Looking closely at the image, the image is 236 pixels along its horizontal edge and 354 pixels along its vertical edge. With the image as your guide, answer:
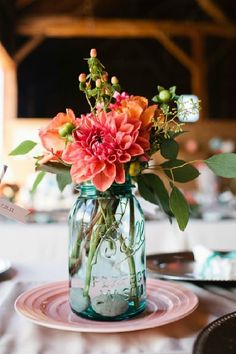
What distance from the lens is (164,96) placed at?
76 cm

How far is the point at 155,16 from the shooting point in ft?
25.8

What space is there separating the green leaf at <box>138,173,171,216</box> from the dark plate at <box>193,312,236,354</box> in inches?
9.4

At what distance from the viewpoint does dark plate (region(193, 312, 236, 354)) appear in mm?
553

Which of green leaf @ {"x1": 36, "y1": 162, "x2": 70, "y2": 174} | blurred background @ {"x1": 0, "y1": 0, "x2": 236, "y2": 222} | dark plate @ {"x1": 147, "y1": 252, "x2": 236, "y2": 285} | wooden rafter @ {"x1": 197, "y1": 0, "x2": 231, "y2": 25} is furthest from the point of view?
wooden rafter @ {"x1": 197, "y1": 0, "x2": 231, "y2": 25}

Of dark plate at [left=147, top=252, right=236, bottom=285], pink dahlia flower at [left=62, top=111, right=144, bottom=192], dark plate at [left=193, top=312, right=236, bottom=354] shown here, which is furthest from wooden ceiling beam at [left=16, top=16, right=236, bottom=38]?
dark plate at [left=193, top=312, right=236, bottom=354]

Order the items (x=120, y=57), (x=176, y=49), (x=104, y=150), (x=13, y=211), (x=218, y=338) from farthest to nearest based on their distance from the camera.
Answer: (x=120, y=57)
(x=176, y=49)
(x=13, y=211)
(x=104, y=150)
(x=218, y=338)

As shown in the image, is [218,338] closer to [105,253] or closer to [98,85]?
[105,253]

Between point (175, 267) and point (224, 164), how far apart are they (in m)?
0.46

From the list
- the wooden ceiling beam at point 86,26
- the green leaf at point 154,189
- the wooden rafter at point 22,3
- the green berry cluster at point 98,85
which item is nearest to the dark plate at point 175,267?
the green leaf at point 154,189

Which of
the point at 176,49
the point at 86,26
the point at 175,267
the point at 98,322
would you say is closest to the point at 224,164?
the point at 98,322

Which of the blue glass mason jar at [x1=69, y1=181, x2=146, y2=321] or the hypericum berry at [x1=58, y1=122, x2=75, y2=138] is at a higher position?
the hypericum berry at [x1=58, y1=122, x2=75, y2=138]

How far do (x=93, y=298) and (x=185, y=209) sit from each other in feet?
0.69

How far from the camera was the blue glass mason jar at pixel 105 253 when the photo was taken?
735 millimetres

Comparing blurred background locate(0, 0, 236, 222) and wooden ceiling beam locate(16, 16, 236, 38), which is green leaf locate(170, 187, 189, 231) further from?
wooden ceiling beam locate(16, 16, 236, 38)
